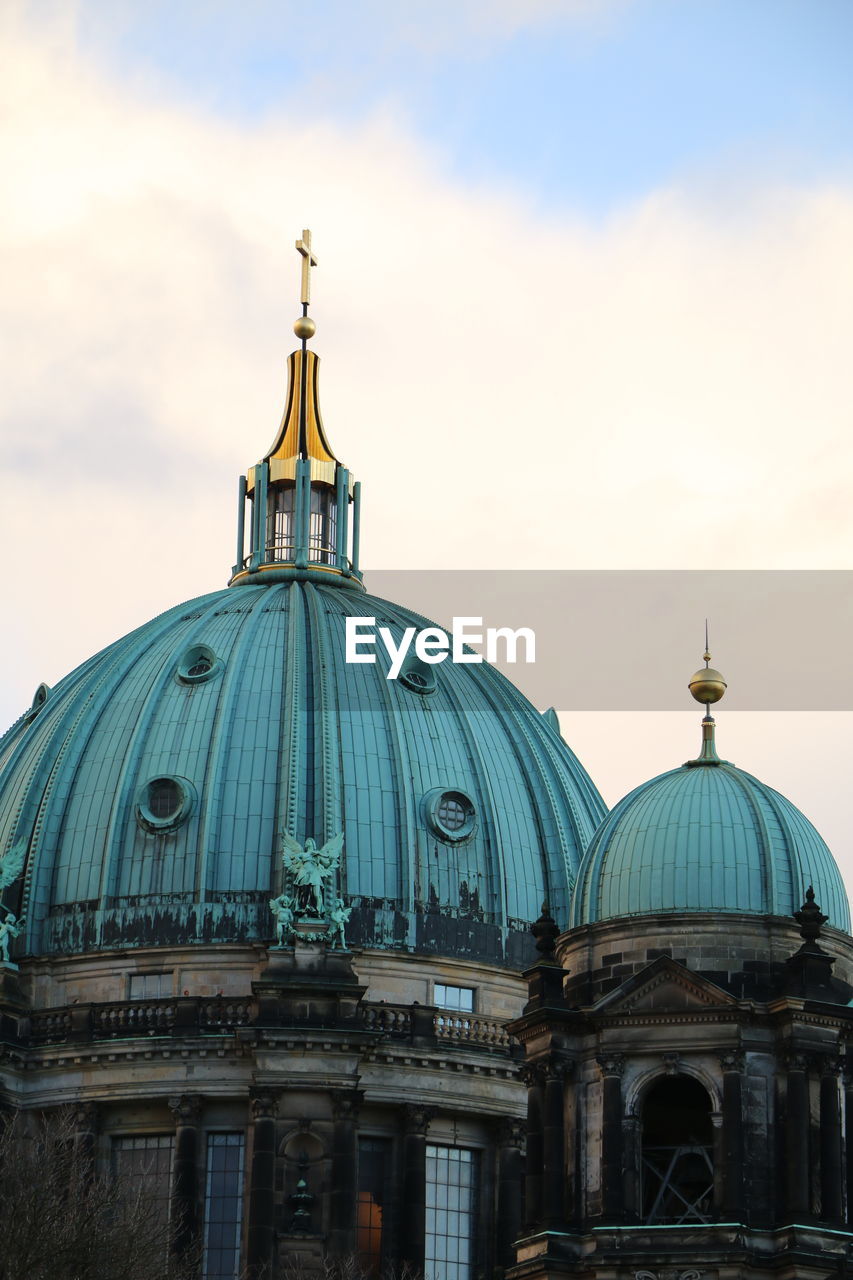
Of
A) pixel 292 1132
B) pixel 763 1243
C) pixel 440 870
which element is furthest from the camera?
pixel 440 870

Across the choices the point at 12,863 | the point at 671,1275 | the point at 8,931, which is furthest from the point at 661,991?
the point at 12,863

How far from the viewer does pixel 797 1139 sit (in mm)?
78812

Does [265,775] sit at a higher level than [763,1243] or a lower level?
higher

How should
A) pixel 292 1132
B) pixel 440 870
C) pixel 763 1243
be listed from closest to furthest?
pixel 763 1243 → pixel 292 1132 → pixel 440 870

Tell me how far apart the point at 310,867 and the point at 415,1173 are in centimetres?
888

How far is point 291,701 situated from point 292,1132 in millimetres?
14173

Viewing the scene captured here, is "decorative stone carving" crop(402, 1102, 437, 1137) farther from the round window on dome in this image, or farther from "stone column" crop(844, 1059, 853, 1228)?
"stone column" crop(844, 1059, 853, 1228)

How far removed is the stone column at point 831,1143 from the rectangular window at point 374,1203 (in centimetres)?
2213

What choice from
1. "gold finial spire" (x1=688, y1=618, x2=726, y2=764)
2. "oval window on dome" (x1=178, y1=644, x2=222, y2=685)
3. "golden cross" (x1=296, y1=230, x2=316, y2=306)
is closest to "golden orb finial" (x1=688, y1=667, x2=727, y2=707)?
"gold finial spire" (x1=688, y1=618, x2=726, y2=764)

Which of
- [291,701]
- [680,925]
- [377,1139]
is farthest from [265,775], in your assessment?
[680,925]

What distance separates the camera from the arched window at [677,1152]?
79.6m

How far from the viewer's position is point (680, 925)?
3199 inches

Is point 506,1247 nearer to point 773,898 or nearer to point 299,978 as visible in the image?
point 299,978

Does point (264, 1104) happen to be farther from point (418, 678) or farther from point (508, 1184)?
point (418, 678)
